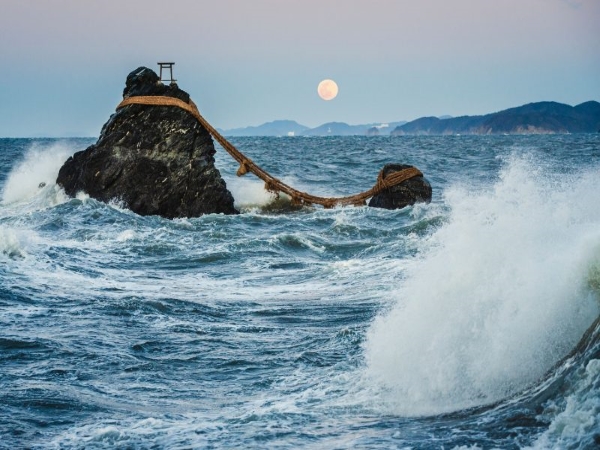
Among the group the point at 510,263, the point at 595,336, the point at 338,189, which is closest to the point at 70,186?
the point at 338,189

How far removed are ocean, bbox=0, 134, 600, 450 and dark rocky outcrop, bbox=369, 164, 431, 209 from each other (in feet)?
27.0

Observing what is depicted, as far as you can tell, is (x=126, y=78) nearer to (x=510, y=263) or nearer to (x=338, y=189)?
(x=338, y=189)

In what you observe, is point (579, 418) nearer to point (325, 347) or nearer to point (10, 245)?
point (325, 347)

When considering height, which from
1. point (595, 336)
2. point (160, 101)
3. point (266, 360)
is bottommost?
point (266, 360)

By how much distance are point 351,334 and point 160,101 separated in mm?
11515

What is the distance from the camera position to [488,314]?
657 centimetres

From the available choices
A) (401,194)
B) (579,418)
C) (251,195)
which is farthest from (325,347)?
(251,195)

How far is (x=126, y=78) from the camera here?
1964 centimetres

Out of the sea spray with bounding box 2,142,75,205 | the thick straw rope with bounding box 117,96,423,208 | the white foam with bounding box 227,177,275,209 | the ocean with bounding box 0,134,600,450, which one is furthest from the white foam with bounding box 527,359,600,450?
the sea spray with bounding box 2,142,75,205

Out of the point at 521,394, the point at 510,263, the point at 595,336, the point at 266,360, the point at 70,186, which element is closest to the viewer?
the point at 595,336

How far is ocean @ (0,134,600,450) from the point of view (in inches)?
219

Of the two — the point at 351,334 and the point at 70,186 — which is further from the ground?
the point at 70,186

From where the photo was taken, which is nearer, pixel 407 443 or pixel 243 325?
pixel 407 443

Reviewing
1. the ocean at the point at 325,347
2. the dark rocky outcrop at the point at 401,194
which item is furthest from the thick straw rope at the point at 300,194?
the ocean at the point at 325,347
